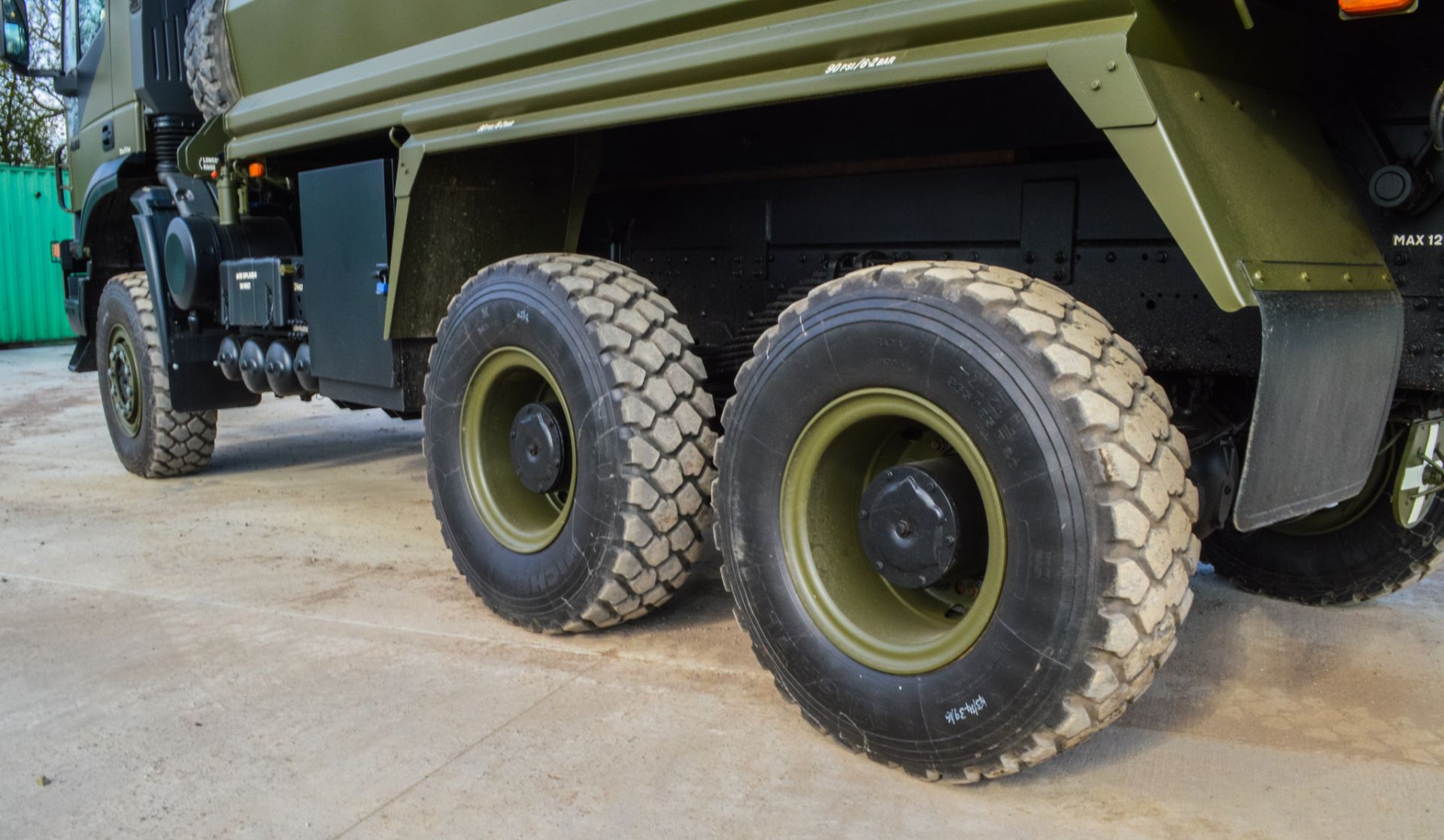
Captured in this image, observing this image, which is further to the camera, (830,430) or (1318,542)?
(1318,542)

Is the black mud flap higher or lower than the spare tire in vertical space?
lower

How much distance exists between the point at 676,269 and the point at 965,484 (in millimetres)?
2051

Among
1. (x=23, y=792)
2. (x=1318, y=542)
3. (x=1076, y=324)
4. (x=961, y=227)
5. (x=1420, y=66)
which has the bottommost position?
(x=23, y=792)

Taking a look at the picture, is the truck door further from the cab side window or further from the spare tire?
the spare tire

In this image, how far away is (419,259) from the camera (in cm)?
425

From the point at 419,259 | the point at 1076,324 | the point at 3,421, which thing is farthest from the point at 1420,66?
the point at 3,421

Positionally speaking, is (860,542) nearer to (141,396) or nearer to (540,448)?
(540,448)

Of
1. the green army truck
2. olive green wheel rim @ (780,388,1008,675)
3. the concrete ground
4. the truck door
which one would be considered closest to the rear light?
the green army truck

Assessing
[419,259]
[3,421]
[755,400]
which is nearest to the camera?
[755,400]

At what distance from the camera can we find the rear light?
2270mm

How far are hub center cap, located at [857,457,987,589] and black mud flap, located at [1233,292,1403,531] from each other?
56cm

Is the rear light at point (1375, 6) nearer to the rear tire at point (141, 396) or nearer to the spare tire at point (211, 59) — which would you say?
the spare tire at point (211, 59)

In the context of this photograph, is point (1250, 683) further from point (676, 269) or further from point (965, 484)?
point (676, 269)

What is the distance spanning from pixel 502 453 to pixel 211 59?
109 inches
